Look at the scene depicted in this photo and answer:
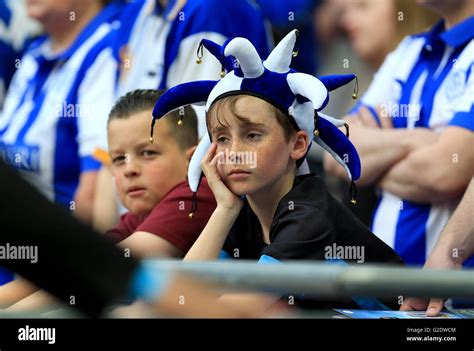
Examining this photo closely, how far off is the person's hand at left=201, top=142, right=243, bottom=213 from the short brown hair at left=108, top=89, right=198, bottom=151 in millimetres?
167

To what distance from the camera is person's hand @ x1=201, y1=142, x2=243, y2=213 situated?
14.0ft

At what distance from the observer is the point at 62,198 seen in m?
4.57

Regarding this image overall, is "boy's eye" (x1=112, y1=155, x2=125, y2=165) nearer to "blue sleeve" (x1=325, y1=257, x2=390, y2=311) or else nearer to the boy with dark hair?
the boy with dark hair

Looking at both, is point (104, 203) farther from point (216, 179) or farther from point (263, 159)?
point (263, 159)

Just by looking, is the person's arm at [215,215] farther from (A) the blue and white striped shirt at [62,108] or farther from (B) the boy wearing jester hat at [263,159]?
(A) the blue and white striped shirt at [62,108]

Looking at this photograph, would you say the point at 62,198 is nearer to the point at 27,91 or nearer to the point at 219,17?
the point at 27,91

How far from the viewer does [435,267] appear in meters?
4.46

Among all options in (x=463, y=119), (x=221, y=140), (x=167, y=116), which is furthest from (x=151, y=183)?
(x=463, y=119)

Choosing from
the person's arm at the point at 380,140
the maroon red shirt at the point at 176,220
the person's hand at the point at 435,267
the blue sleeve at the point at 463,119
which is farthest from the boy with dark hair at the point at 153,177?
the blue sleeve at the point at 463,119

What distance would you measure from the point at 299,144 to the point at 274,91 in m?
0.24

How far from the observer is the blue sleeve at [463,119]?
4.51 meters

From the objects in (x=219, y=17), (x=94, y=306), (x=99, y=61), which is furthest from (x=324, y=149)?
(x=94, y=306)

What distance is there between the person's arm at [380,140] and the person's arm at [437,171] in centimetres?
3

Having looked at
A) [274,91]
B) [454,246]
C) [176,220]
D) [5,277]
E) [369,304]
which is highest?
[274,91]
